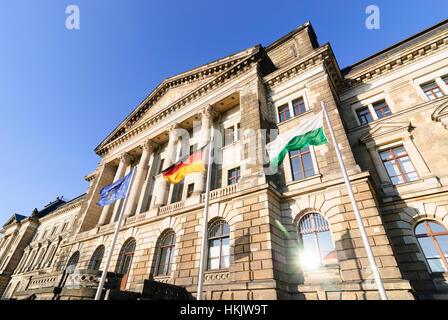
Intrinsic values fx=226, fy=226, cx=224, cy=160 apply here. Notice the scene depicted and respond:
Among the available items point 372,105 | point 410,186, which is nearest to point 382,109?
point 372,105

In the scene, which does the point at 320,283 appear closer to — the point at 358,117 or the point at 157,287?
the point at 157,287

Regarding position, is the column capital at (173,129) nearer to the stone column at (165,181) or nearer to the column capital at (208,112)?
the stone column at (165,181)

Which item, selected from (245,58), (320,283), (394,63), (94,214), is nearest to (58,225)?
(94,214)

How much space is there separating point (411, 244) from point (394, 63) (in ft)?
44.7

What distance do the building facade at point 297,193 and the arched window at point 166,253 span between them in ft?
0.27

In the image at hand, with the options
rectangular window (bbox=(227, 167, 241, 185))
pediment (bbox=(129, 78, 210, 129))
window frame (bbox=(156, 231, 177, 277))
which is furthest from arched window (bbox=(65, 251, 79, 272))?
rectangular window (bbox=(227, 167, 241, 185))

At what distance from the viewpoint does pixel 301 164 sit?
15773mm

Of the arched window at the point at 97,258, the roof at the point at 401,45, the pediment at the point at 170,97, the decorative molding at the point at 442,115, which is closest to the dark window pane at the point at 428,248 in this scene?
the decorative molding at the point at 442,115

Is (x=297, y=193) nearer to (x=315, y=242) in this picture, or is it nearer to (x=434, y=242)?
(x=315, y=242)

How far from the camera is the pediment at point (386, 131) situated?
1472 centimetres

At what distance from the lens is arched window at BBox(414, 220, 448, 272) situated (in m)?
11.1

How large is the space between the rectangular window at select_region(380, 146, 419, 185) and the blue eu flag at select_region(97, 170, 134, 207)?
16894mm

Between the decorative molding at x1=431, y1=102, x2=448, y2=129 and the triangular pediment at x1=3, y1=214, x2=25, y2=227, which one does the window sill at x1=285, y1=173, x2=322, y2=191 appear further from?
the triangular pediment at x1=3, y1=214, x2=25, y2=227

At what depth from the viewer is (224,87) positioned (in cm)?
2253
